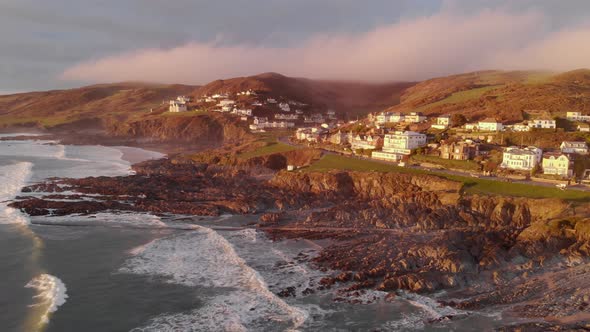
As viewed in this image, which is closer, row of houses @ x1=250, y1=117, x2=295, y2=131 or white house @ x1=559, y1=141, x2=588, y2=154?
white house @ x1=559, y1=141, x2=588, y2=154

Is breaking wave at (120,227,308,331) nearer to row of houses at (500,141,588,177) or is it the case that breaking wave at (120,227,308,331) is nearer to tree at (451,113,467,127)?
row of houses at (500,141,588,177)

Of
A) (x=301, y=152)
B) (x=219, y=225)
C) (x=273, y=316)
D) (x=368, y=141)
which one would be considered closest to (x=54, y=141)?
(x=301, y=152)

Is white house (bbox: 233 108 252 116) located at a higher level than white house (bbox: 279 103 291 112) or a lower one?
lower

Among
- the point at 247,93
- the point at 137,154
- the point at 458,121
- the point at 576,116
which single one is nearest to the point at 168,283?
the point at 458,121

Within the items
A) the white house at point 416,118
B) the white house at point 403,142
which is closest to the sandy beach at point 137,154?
the white house at point 403,142

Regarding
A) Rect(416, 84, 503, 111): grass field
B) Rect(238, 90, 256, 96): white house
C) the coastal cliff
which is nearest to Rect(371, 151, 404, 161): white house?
the coastal cliff

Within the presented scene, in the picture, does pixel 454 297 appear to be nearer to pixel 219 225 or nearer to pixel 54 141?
pixel 219 225

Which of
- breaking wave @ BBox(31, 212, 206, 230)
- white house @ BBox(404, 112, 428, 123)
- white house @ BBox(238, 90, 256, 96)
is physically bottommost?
breaking wave @ BBox(31, 212, 206, 230)
